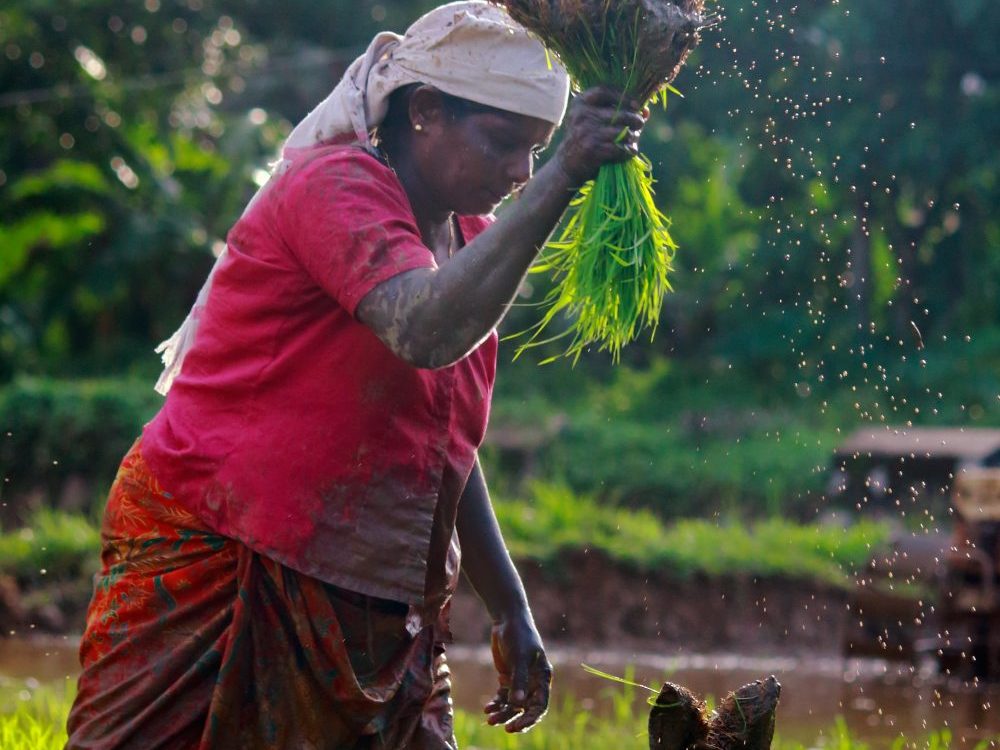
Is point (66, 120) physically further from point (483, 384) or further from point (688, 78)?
point (483, 384)

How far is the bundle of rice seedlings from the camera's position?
7.23ft

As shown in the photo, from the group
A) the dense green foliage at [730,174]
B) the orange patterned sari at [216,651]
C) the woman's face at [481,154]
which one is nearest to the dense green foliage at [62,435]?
the dense green foliage at [730,174]

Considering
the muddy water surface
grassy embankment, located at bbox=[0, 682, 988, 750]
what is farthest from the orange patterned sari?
the muddy water surface

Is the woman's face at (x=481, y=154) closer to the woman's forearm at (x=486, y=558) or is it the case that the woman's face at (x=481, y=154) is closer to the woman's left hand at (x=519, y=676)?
the woman's forearm at (x=486, y=558)

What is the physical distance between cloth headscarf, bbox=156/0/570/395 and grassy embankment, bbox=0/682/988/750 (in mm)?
2353

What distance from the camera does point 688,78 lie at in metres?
17.4

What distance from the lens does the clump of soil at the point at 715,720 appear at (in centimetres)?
259

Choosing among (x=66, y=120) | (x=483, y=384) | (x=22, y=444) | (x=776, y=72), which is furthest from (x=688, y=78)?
(x=483, y=384)

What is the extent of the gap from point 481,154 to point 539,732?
3.20 m

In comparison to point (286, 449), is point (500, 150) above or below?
above

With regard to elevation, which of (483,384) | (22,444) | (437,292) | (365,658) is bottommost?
(22,444)

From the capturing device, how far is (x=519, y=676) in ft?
9.48

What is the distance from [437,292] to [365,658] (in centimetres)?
68

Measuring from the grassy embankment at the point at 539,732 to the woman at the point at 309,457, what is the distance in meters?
1.94
